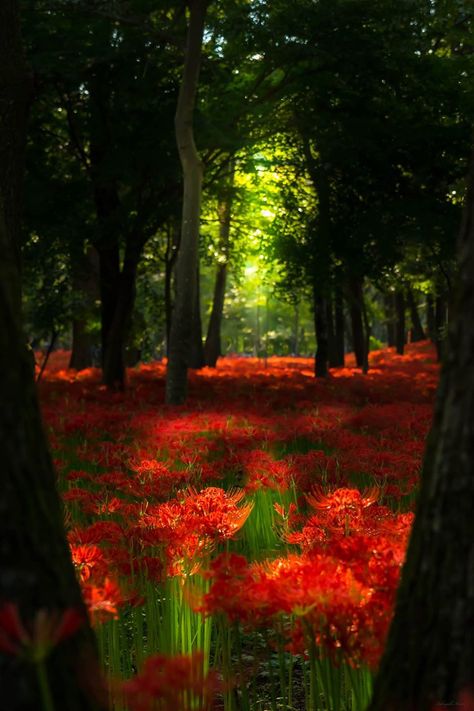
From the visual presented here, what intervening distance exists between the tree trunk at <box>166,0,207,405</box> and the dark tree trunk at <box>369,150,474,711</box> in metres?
11.1

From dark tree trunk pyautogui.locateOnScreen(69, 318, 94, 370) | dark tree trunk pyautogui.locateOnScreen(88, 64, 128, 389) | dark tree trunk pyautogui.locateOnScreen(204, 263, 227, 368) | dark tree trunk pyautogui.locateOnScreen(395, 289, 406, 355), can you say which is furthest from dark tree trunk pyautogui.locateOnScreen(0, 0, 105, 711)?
dark tree trunk pyautogui.locateOnScreen(395, 289, 406, 355)

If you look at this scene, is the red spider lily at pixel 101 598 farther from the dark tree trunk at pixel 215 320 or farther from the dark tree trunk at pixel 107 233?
the dark tree trunk at pixel 215 320

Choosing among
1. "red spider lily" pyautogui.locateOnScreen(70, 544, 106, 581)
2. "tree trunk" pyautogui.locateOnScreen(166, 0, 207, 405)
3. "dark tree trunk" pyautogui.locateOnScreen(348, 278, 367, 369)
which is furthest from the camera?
"dark tree trunk" pyautogui.locateOnScreen(348, 278, 367, 369)

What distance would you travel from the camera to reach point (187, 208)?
41.9ft

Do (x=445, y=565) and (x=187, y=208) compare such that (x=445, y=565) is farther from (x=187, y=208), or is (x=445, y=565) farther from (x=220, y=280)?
(x=220, y=280)

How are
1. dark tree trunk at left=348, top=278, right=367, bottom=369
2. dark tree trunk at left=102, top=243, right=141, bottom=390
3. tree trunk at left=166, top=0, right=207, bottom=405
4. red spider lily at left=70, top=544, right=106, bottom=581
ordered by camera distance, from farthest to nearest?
dark tree trunk at left=348, top=278, right=367, bottom=369, dark tree trunk at left=102, top=243, right=141, bottom=390, tree trunk at left=166, top=0, right=207, bottom=405, red spider lily at left=70, top=544, right=106, bottom=581

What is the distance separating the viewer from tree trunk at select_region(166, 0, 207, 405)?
12188mm

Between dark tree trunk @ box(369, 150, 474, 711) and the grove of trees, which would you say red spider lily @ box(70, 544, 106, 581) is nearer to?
dark tree trunk @ box(369, 150, 474, 711)

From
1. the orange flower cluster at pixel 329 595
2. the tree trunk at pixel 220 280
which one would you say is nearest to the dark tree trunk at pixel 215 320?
the tree trunk at pixel 220 280

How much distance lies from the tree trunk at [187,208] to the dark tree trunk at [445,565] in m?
11.1

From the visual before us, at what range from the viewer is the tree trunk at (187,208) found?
480 inches

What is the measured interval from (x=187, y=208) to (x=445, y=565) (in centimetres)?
1158

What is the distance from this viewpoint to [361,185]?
1634 centimetres

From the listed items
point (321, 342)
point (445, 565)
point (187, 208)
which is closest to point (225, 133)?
point (187, 208)
